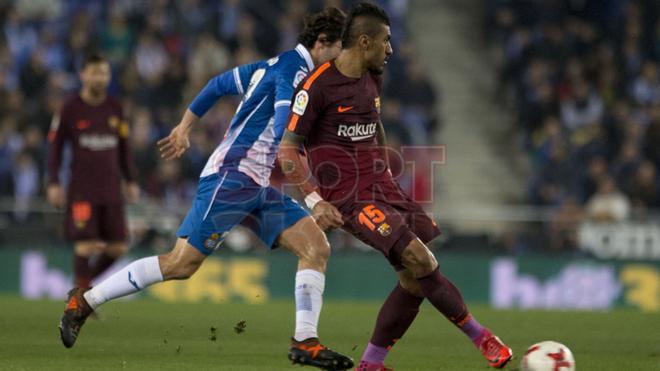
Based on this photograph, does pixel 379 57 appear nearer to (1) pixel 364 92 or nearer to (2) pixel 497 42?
(1) pixel 364 92

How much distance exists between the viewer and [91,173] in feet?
40.3

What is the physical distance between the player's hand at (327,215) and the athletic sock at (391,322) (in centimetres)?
69

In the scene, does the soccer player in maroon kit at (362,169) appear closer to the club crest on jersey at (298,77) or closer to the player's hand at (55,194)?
the club crest on jersey at (298,77)

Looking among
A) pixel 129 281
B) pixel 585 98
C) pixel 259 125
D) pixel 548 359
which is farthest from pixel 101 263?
pixel 585 98

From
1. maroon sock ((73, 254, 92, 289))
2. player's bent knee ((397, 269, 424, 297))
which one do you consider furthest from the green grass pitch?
player's bent knee ((397, 269, 424, 297))

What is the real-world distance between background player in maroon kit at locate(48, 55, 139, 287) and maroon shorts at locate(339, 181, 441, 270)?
515cm

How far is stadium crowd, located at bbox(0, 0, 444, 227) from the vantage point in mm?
17875

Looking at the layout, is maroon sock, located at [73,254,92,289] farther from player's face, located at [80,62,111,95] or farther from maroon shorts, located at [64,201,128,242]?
player's face, located at [80,62,111,95]

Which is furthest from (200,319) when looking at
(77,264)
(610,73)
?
(610,73)

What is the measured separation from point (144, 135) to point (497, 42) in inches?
266

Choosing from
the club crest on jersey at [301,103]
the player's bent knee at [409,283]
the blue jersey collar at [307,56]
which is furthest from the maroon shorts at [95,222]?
the player's bent knee at [409,283]

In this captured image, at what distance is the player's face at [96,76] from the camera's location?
39.7ft

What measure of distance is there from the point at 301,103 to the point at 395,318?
1.46 metres

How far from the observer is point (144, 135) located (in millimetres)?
18141
